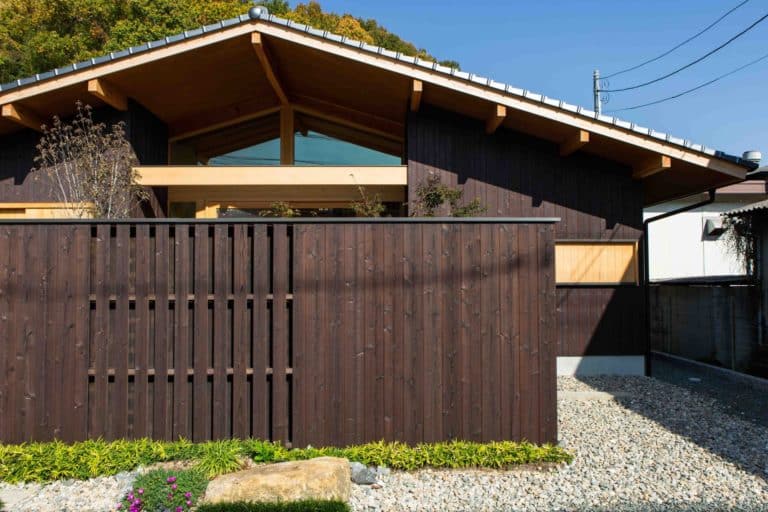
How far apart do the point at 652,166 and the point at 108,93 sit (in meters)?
7.28

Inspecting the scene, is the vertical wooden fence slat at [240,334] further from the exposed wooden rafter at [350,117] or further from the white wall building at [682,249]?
the white wall building at [682,249]

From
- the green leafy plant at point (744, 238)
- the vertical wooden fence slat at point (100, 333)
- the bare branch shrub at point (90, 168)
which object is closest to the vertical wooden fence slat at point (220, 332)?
the vertical wooden fence slat at point (100, 333)

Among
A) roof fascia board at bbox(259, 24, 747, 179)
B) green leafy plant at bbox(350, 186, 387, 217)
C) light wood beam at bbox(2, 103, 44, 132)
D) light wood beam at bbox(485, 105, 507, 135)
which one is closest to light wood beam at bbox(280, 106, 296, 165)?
green leafy plant at bbox(350, 186, 387, 217)

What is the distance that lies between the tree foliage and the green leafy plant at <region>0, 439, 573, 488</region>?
17572mm

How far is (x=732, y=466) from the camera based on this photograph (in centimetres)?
413

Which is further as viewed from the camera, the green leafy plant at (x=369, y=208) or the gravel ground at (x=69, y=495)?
the green leafy plant at (x=369, y=208)

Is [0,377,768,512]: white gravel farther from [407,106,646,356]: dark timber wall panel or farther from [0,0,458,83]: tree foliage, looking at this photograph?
[0,0,458,83]: tree foliage

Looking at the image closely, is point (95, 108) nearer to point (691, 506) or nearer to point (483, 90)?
point (483, 90)

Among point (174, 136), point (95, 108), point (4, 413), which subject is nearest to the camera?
point (4, 413)

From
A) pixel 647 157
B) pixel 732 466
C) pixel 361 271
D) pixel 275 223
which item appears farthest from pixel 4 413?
pixel 647 157

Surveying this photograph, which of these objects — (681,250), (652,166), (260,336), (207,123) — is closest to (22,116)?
(207,123)

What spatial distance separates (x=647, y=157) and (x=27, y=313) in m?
7.26

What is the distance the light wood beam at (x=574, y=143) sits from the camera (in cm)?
660

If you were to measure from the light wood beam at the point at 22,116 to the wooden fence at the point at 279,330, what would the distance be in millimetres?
3269
